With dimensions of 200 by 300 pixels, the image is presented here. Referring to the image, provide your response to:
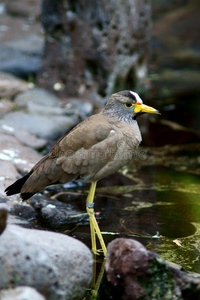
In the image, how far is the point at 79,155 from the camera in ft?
14.5

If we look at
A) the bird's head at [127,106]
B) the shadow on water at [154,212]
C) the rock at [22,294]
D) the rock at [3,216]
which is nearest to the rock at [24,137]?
the shadow on water at [154,212]

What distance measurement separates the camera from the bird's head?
4.62m

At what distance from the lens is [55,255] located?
332 cm

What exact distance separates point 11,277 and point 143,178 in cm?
338

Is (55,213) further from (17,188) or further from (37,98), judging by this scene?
(37,98)

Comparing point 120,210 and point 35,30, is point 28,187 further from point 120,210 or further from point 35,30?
point 35,30

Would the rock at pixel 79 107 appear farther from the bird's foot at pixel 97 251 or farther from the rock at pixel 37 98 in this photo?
the bird's foot at pixel 97 251

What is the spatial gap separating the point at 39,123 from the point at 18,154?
1392 mm

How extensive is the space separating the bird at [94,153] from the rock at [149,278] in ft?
2.90

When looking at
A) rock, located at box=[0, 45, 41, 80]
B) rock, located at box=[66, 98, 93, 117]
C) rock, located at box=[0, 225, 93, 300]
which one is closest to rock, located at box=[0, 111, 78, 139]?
rock, located at box=[66, 98, 93, 117]

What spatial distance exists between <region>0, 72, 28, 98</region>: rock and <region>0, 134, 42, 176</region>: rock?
2.09 metres

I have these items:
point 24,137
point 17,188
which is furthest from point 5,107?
point 17,188

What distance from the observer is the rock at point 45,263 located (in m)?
3.17

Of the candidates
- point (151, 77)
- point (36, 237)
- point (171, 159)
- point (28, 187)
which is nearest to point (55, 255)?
point (36, 237)
